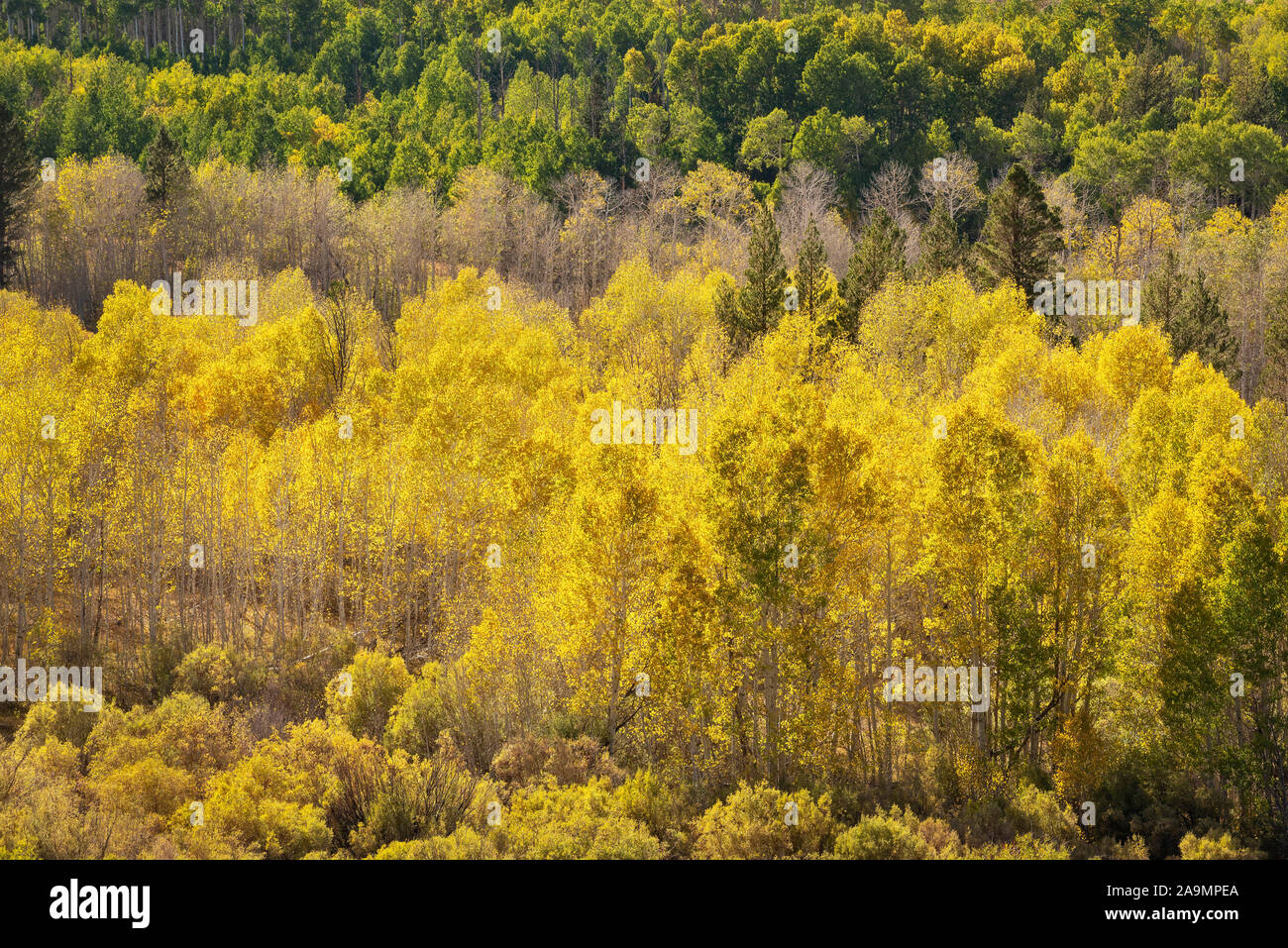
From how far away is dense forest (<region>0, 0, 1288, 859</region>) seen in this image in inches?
1166

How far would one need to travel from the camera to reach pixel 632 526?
1234 inches

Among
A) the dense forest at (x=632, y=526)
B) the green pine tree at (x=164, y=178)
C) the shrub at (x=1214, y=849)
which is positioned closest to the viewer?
the shrub at (x=1214, y=849)

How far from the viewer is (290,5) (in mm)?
142500

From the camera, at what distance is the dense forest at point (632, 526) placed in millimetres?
29625

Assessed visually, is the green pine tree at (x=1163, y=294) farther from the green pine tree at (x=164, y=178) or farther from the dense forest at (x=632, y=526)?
the green pine tree at (x=164, y=178)

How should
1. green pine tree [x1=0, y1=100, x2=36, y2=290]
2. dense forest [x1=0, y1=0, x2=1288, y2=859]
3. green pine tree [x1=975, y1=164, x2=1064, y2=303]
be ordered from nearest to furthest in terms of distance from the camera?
dense forest [x1=0, y1=0, x2=1288, y2=859], green pine tree [x1=975, y1=164, x2=1064, y2=303], green pine tree [x1=0, y1=100, x2=36, y2=290]

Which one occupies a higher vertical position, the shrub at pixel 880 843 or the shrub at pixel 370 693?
the shrub at pixel 370 693

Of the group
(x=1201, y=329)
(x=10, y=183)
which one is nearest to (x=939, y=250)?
(x=1201, y=329)

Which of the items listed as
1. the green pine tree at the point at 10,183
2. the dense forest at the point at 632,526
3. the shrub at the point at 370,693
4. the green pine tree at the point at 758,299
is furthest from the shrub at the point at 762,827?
the green pine tree at the point at 10,183

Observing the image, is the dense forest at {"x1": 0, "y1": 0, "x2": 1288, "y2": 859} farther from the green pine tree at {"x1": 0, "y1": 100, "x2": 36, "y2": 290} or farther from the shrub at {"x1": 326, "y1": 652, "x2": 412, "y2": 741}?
the green pine tree at {"x1": 0, "y1": 100, "x2": 36, "y2": 290}

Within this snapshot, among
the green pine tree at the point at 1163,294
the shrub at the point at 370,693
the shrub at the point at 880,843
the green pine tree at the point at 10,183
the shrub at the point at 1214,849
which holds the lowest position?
the shrub at the point at 1214,849

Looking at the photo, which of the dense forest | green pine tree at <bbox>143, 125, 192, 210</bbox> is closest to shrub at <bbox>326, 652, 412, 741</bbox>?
the dense forest

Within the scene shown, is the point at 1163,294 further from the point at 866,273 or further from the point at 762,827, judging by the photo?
the point at 762,827

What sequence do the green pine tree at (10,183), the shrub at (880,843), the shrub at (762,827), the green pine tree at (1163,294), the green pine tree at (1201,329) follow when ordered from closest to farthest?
1. the shrub at (880,843)
2. the shrub at (762,827)
3. the green pine tree at (1201,329)
4. the green pine tree at (1163,294)
5. the green pine tree at (10,183)
